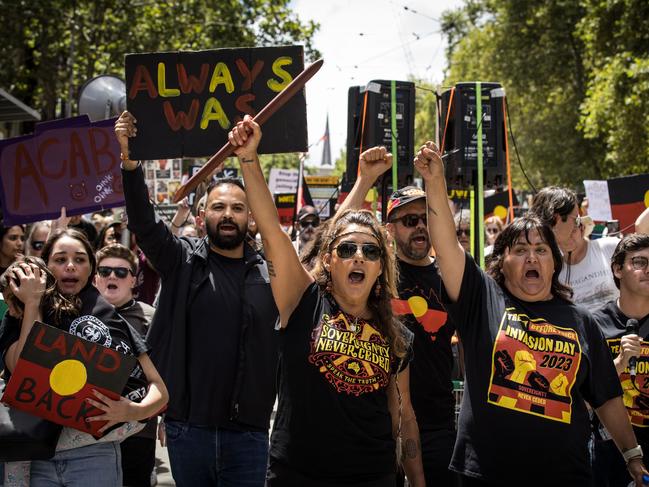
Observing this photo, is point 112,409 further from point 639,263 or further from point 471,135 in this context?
point 471,135

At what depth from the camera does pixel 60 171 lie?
6738 mm

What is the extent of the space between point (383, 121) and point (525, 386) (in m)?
3.22

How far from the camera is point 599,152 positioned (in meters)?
29.7

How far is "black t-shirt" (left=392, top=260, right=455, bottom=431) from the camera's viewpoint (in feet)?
15.0

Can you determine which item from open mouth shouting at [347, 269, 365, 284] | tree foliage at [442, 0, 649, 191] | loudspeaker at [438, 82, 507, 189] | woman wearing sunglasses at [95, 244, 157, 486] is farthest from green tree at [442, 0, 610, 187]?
open mouth shouting at [347, 269, 365, 284]

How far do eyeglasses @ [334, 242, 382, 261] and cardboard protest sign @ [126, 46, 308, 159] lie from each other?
3.25ft

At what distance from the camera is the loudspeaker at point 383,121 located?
647 cm

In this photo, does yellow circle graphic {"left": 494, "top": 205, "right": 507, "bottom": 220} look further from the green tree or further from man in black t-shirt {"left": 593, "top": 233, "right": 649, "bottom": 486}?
the green tree

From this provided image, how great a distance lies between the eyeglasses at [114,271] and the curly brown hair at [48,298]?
67.8 inches

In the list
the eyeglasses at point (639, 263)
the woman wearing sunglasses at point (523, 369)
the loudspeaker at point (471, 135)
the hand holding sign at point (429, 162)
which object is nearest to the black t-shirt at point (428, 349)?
the woman wearing sunglasses at point (523, 369)

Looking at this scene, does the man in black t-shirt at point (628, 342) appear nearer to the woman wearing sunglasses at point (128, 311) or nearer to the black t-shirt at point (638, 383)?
the black t-shirt at point (638, 383)

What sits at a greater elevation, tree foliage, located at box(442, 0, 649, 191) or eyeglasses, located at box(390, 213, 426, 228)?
tree foliage, located at box(442, 0, 649, 191)

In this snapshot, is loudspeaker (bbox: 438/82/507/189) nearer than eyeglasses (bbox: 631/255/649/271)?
No

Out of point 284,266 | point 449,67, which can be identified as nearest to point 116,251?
point 284,266
